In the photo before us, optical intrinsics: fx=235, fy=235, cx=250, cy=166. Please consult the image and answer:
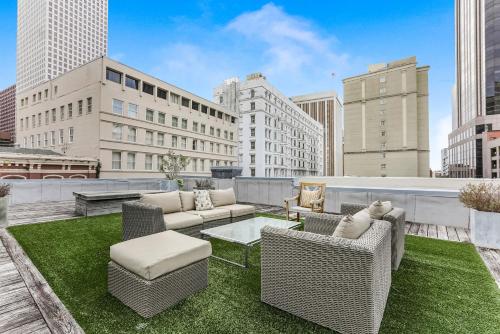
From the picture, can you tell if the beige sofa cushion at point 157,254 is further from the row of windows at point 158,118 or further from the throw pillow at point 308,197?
the row of windows at point 158,118

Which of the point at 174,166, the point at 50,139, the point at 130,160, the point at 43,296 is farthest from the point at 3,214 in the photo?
the point at 50,139

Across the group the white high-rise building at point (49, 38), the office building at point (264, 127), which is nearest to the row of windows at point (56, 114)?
the office building at point (264, 127)

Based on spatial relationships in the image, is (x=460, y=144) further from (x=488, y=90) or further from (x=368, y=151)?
(x=368, y=151)

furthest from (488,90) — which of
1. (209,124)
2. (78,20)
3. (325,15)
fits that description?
(78,20)

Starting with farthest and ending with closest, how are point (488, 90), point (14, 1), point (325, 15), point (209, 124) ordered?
point (14, 1), point (488, 90), point (209, 124), point (325, 15)

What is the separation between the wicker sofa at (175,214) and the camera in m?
4.06

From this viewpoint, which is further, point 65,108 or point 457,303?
point 65,108

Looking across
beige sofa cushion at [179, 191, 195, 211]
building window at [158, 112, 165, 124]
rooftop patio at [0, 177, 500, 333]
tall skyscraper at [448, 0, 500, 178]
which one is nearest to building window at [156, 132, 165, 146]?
building window at [158, 112, 165, 124]

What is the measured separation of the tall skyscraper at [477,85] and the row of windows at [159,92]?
212 feet

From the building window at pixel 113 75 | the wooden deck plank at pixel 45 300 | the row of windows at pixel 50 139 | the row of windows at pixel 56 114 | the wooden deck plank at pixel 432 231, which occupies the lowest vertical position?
the wooden deck plank at pixel 432 231

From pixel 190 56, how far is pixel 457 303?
91.0 ft

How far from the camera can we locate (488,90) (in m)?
63.3

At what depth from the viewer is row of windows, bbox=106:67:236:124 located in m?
19.3

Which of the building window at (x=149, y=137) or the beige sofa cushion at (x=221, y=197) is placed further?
the building window at (x=149, y=137)
